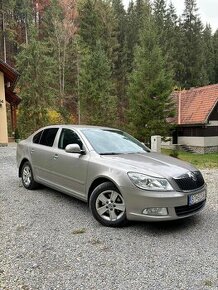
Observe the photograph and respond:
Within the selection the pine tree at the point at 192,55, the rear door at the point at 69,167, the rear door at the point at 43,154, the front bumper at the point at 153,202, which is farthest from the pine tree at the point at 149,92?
the front bumper at the point at 153,202

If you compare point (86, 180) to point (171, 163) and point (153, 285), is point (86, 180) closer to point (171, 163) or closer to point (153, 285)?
point (171, 163)

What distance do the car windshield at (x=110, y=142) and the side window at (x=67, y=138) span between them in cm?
19

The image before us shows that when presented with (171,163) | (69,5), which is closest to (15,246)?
(171,163)

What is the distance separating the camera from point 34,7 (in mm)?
43125

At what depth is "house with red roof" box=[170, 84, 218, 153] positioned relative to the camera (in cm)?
3123

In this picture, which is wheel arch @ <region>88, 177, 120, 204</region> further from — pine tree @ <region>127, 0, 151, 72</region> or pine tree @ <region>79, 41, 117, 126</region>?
pine tree @ <region>127, 0, 151, 72</region>

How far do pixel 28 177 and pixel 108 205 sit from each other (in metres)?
2.99

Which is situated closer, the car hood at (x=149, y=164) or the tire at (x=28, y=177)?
the car hood at (x=149, y=164)

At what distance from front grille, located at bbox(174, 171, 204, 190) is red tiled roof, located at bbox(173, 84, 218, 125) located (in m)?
26.6

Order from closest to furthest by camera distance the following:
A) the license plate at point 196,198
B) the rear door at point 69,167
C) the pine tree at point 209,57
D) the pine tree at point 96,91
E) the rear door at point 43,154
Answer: the license plate at point 196,198, the rear door at point 69,167, the rear door at point 43,154, the pine tree at point 96,91, the pine tree at point 209,57

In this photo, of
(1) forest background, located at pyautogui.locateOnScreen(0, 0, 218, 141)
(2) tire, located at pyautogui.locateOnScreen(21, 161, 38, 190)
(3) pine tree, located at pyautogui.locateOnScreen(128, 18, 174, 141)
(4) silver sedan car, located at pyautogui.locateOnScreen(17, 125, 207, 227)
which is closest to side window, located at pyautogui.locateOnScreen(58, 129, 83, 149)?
(4) silver sedan car, located at pyautogui.locateOnScreen(17, 125, 207, 227)

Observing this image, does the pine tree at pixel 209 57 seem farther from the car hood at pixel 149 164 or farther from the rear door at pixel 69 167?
the car hood at pixel 149 164

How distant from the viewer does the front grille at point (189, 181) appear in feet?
15.0

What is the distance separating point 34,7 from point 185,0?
2478 centimetres
